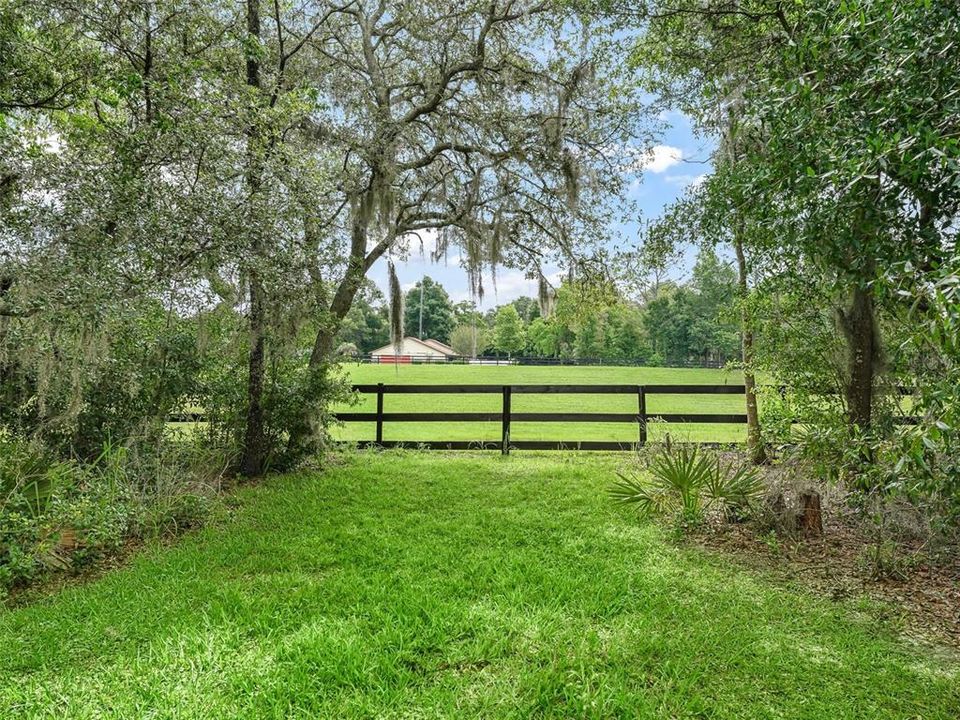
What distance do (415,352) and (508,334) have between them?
7303mm

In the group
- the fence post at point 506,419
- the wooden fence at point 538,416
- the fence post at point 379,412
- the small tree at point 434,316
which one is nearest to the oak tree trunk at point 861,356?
the wooden fence at point 538,416

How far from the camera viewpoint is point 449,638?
241 cm

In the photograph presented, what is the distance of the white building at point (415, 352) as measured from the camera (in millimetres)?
8297

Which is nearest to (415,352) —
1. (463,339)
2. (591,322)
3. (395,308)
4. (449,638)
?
(463,339)

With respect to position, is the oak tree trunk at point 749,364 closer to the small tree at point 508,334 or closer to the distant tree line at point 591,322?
the distant tree line at point 591,322

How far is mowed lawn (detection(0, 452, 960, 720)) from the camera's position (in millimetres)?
2006

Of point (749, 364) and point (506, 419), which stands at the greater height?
point (749, 364)

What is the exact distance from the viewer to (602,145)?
6.75 metres

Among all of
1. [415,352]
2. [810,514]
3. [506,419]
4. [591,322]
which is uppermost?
[415,352]

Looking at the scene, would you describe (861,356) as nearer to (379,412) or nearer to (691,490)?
(691,490)

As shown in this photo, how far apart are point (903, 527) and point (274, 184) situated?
5.28m

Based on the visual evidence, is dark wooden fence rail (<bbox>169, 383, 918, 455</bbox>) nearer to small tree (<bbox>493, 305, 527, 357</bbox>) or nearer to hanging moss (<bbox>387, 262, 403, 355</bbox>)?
hanging moss (<bbox>387, 262, 403, 355</bbox>)

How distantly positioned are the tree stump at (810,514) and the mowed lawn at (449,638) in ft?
2.81

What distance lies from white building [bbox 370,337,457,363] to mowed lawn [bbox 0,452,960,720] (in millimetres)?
4030
